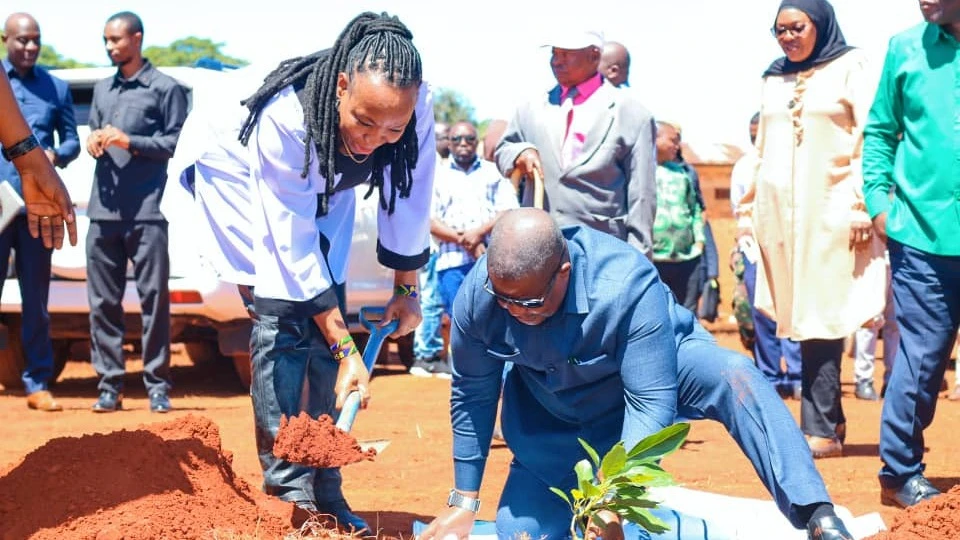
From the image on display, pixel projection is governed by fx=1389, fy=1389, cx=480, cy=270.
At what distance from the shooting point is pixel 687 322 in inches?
186

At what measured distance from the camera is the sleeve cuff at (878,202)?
5.98 meters

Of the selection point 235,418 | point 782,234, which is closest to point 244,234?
point 782,234

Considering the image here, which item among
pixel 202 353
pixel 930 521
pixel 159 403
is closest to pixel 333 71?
pixel 930 521

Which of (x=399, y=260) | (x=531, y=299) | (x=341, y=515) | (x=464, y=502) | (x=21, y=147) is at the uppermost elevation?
(x=21, y=147)

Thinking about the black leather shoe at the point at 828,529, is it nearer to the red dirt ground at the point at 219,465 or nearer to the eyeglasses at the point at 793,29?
the red dirt ground at the point at 219,465

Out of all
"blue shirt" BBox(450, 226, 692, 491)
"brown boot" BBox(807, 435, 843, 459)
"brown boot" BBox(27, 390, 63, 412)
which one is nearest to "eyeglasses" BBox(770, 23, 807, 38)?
"brown boot" BBox(807, 435, 843, 459)

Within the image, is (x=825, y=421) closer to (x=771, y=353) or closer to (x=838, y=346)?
(x=838, y=346)

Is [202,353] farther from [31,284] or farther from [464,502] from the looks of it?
[464,502]

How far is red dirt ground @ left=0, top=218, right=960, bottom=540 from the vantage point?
15.0ft

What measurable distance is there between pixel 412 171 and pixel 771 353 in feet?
18.2

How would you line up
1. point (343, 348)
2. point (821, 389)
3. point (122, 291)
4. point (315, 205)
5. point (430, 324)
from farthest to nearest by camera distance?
1. point (430, 324)
2. point (122, 291)
3. point (821, 389)
4. point (315, 205)
5. point (343, 348)

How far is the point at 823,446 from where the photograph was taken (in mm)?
7059

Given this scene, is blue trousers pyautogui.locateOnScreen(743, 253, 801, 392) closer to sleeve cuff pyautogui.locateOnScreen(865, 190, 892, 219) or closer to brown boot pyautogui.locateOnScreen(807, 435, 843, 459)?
brown boot pyautogui.locateOnScreen(807, 435, 843, 459)

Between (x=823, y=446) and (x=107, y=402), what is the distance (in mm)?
4565
